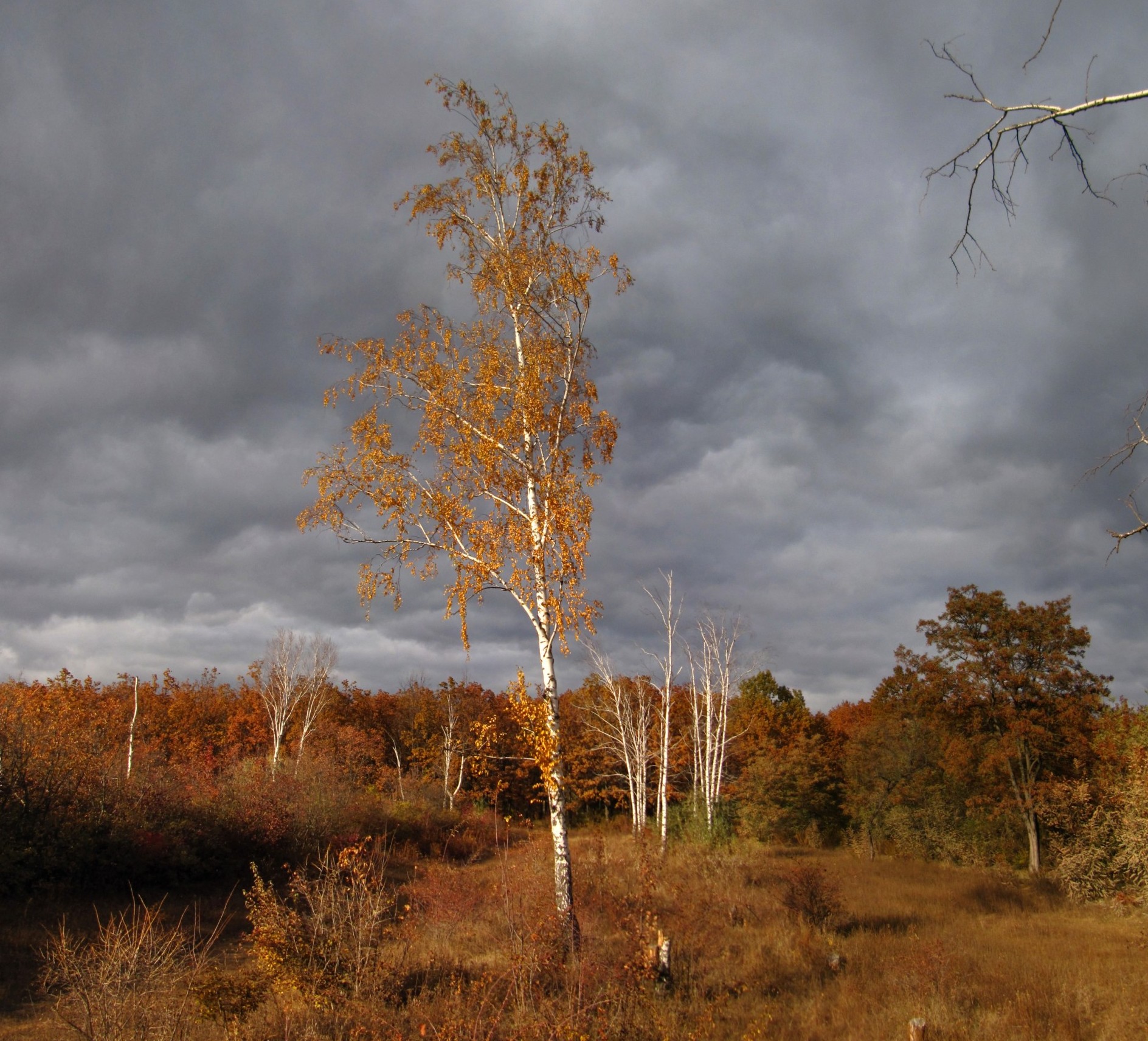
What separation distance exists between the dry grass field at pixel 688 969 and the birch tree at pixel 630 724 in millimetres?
3833

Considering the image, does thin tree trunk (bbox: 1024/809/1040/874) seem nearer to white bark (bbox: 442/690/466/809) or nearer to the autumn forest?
the autumn forest

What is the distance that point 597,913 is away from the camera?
12406 mm

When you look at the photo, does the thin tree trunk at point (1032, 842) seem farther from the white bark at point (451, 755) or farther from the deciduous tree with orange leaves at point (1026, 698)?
the white bark at point (451, 755)

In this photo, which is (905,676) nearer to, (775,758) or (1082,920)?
(775,758)

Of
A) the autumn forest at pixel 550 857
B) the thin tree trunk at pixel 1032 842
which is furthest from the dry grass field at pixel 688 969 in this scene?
the thin tree trunk at pixel 1032 842

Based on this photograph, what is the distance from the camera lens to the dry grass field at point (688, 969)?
292 inches

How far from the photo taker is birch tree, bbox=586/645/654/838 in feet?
77.1

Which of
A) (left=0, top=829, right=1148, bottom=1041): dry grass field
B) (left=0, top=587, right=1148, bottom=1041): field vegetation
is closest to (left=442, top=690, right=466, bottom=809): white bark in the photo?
(left=0, top=587, right=1148, bottom=1041): field vegetation

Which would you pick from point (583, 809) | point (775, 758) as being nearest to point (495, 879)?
point (775, 758)

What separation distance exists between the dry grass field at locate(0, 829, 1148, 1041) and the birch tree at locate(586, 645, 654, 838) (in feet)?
12.6

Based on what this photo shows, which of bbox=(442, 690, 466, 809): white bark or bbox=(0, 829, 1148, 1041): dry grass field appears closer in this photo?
bbox=(0, 829, 1148, 1041): dry grass field

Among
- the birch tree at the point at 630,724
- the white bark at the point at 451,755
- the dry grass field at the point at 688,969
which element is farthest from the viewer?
the white bark at the point at 451,755

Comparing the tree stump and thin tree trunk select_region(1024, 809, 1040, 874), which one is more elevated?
the tree stump

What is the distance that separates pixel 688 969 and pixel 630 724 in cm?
1356
